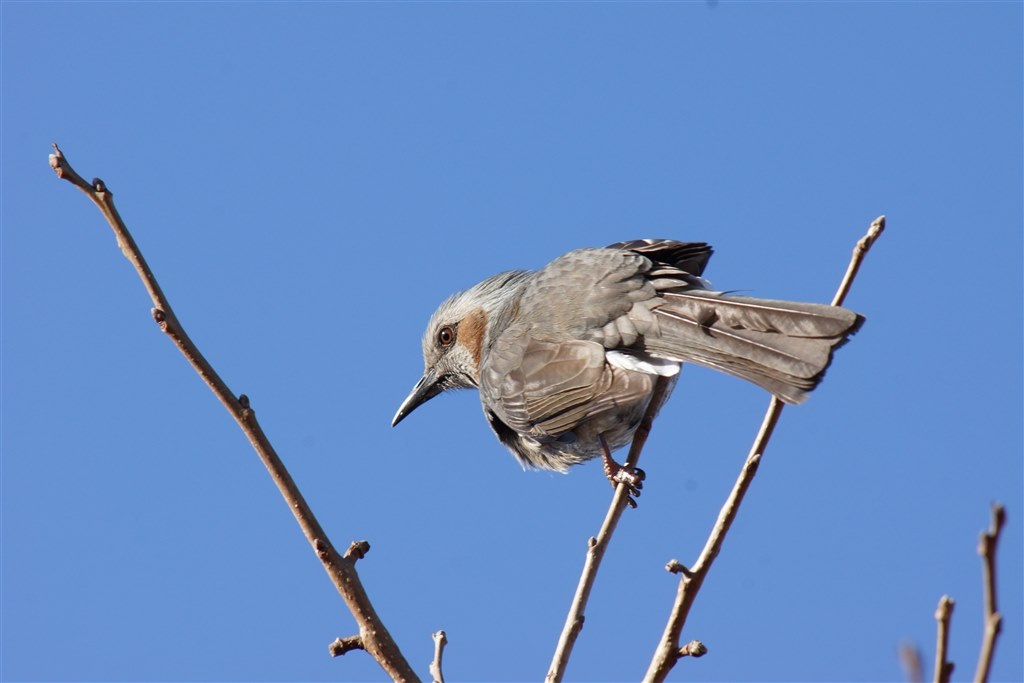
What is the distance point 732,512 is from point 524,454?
12.2 feet

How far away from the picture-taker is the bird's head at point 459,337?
22.3 ft

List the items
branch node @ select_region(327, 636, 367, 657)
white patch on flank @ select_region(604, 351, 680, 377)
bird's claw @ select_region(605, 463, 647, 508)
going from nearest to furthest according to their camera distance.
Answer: branch node @ select_region(327, 636, 367, 657)
bird's claw @ select_region(605, 463, 647, 508)
white patch on flank @ select_region(604, 351, 680, 377)

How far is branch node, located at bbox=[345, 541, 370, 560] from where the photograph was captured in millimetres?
2885

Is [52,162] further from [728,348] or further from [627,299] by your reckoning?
[627,299]

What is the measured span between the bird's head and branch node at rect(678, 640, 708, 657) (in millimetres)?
3669

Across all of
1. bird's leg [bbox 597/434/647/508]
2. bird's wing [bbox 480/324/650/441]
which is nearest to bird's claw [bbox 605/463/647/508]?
bird's leg [bbox 597/434/647/508]

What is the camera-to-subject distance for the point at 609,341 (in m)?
5.27

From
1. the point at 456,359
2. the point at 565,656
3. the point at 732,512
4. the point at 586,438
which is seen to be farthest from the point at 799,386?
the point at 456,359

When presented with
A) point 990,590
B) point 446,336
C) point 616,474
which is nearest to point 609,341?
point 616,474

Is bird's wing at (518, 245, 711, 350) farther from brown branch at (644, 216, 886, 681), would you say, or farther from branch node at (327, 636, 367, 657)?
branch node at (327, 636, 367, 657)

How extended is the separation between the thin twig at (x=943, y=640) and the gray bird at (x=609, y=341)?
1.81m

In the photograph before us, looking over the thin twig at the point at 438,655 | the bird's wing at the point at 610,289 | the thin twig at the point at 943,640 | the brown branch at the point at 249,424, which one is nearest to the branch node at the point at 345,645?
the brown branch at the point at 249,424

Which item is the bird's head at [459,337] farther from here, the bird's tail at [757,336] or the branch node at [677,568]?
the branch node at [677,568]

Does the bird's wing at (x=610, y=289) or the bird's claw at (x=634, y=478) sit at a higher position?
the bird's wing at (x=610, y=289)
